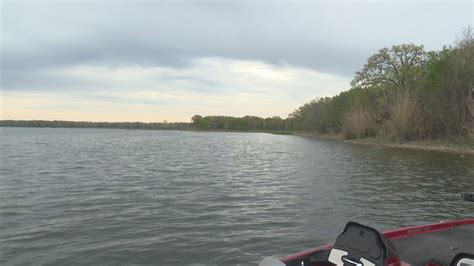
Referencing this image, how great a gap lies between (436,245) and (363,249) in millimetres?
2712

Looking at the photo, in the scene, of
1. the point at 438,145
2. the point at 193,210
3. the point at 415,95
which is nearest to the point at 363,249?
the point at 193,210

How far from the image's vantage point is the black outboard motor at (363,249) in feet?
16.3

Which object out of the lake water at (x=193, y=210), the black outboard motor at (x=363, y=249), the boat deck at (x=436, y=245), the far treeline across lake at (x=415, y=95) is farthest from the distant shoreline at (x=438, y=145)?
the black outboard motor at (x=363, y=249)

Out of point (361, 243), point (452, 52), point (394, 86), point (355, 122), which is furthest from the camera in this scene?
point (355, 122)

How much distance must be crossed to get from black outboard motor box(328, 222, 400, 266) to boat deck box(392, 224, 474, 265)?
1.59 m

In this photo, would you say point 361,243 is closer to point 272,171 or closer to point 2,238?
point 2,238

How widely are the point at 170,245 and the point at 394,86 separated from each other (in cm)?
6604

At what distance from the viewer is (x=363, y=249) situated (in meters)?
5.15

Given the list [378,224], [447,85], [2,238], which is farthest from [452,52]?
[2,238]

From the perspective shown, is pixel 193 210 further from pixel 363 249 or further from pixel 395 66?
pixel 395 66

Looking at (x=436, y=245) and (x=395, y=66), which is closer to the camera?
(x=436, y=245)

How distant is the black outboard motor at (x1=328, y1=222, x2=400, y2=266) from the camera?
4977 millimetres

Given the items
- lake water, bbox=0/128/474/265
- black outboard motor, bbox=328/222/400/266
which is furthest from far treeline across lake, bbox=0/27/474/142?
black outboard motor, bbox=328/222/400/266

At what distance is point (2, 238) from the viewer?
9.96 metres
